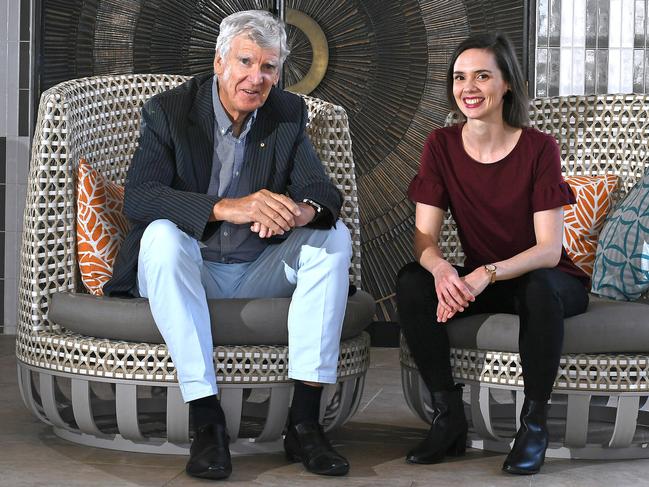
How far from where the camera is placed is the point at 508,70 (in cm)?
258

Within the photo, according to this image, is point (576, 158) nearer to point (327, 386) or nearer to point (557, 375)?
point (557, 375)

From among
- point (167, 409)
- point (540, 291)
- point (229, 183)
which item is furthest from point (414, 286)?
point (167, 409)

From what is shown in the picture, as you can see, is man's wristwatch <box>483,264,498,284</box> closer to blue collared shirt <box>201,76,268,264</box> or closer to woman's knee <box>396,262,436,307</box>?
woman's knee <box>396,262,436,307</box>

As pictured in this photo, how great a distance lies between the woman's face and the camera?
2.56 meters

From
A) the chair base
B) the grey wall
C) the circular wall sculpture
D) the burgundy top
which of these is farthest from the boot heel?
the grey wall

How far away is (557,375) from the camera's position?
236 centimetres

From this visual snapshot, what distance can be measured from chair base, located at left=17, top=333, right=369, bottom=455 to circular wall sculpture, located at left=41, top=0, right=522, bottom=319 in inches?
77.3

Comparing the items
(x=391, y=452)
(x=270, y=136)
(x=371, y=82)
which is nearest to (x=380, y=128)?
(x=371, y=82)

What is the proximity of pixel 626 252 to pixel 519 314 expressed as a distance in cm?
52

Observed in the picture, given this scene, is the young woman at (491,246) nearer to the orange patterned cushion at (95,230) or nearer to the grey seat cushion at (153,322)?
the grey seat cushion at (153,322)

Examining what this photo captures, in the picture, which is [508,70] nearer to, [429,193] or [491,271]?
[429,193]

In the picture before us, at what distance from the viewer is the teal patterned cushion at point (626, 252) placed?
2.70 metres

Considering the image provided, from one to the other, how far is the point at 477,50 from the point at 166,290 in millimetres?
962

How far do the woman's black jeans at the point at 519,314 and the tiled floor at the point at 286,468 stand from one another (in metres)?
0.19
